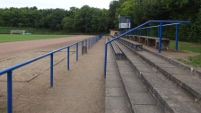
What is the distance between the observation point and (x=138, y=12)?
107 ft

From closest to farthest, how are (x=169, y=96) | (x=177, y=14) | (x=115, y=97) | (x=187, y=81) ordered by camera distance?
1. (x=169, y=96)
2. (x=187, y=81)
3. (x=115, y=97)
4. (x=177, y=14)

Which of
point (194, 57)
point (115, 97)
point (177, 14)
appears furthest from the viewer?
point (177, 14)

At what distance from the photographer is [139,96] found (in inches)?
174

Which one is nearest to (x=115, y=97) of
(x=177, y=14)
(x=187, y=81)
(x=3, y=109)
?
(x=187, y=81)

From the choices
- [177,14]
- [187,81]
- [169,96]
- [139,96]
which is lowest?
[139,96]

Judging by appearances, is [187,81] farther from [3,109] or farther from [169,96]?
[3,109]

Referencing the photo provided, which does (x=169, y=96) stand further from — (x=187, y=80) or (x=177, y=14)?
(x=177, y=14)

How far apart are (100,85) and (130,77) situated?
994mm

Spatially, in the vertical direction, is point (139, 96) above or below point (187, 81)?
below

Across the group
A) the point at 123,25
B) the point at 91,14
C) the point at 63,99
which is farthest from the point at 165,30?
the point at 91,14

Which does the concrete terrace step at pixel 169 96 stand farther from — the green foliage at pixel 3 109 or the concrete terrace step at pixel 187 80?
the green foliage at pixel 3 109

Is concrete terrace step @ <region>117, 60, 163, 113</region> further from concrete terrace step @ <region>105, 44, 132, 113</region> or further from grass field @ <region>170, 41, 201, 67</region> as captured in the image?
grass field @ <region>170, 41, 201, 67</region>

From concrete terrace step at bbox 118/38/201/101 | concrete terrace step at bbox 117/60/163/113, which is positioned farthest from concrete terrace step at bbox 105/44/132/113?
concrete terrace step at bbox 118/38/201/101

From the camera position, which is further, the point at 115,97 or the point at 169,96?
the point at 115,97
